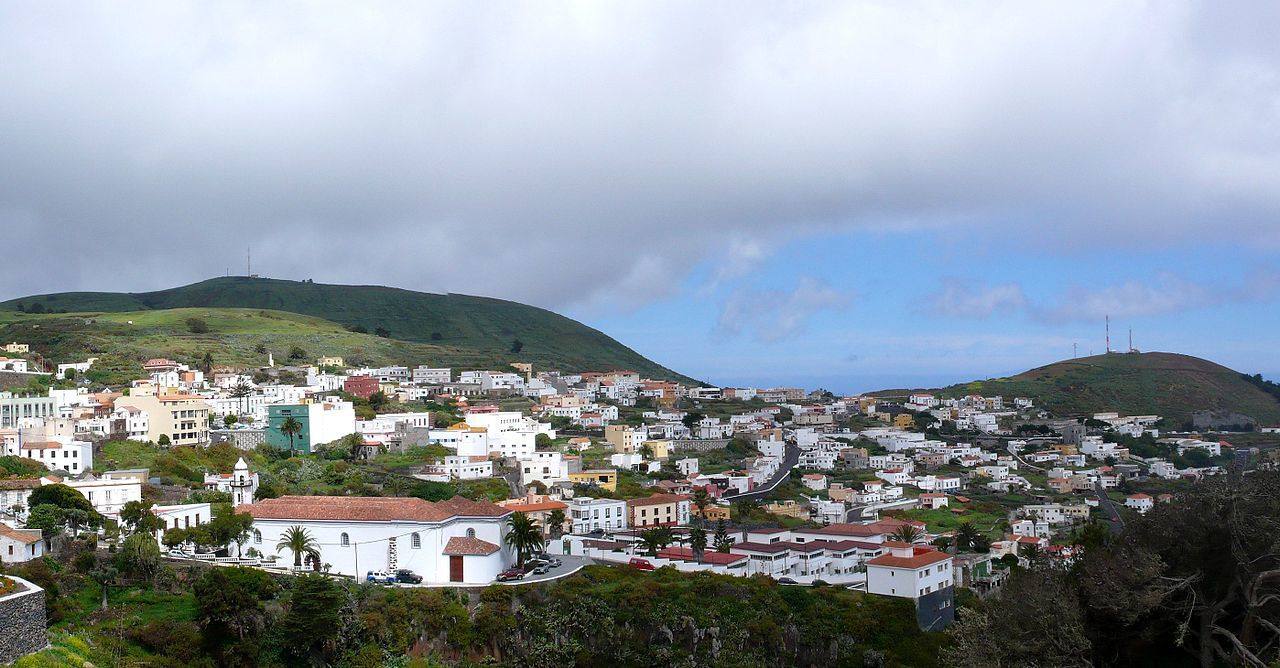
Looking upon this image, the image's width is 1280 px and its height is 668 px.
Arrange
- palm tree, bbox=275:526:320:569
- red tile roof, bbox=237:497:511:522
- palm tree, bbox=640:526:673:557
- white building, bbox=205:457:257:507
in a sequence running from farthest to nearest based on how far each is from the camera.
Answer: white building, bbox=205:457:257:507 < palm tree, bbox=640:526:673:557 < red tile roof, bbox=237:497:511:522 < palm tree, bbox=275:526:320:569

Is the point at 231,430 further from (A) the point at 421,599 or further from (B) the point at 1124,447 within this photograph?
(B) the point at 1124,447

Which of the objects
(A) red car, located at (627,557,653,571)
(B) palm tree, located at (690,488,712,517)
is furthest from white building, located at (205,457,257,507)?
(B) palm tree, located at (690,488,712,517)

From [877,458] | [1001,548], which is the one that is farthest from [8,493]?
[877,458]

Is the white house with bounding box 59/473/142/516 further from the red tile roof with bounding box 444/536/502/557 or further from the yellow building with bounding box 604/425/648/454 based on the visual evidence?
the yellow building with bounding box 604/425/648/454

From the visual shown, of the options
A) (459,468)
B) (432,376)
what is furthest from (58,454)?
(432,376)

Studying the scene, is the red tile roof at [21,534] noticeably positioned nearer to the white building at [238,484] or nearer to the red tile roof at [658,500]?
the white building at [238,484]

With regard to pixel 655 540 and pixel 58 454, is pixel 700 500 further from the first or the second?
pixel 58 454

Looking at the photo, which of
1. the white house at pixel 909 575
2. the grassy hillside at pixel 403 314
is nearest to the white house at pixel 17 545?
the white house at pixel 909 575
